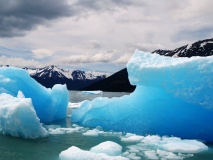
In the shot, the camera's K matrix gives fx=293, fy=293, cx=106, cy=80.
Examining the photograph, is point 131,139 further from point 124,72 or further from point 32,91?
point 124,72

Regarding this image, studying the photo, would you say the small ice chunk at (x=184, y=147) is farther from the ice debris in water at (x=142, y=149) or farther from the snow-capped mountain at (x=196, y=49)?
the snow-capped mountain at (x=196, y=49)

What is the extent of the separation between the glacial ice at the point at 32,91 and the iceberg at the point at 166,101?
3.20 m

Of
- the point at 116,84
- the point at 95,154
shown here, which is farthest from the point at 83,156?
the point at 116,84

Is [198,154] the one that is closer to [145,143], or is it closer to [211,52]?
[145,143]

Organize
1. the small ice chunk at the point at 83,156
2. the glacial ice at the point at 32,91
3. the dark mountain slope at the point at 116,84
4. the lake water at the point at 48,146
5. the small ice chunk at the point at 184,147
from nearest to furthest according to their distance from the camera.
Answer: the small ice chunk at the point at 83,156, the lake water at the point at 48,146, the small ice chunk at the point at 184,147, the glacial ice at the point at 32,91, the dark mountain slope at the point at 116,84

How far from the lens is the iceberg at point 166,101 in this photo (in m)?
9.09

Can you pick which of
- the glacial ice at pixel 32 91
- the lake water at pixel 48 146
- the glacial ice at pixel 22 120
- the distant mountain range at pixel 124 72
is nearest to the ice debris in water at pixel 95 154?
the lake water at pixel 48 146

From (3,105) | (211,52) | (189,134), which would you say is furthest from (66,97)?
(211,52)

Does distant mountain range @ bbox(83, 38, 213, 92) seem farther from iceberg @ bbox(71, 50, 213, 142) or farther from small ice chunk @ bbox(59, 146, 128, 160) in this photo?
small ice chunk @ bbox(59, 146, 128, 160)

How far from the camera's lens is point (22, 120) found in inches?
345

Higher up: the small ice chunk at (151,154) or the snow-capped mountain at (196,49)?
the snow-capped mountain at (196,49)

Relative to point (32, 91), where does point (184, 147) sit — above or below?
below

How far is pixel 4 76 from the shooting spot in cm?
1275

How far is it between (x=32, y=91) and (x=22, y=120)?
4558 mm
